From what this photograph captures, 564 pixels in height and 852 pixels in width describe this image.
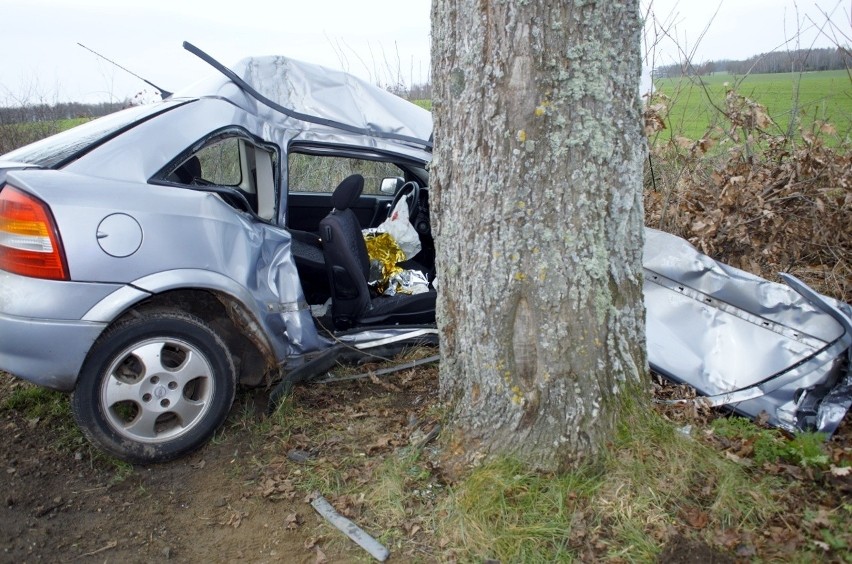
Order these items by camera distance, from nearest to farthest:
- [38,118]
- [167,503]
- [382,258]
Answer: [167,503], [382,258], [38,118]

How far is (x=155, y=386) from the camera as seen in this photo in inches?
137

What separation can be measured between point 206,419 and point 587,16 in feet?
8.74

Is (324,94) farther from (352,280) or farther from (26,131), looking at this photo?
(26,131)

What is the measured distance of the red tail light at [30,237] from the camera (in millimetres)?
3164

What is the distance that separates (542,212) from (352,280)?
2.02 m

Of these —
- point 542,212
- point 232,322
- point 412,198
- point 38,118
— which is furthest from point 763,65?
point 38,118

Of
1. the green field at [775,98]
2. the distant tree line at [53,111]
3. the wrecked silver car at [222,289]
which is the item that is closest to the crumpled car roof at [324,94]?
the wrecked silver car at [222,289]

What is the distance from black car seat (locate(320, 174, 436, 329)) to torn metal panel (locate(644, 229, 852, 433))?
1.54 metres

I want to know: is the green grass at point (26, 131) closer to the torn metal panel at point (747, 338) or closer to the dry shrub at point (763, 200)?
the dry shrub at point (763, 200)

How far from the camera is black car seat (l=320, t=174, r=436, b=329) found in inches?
177

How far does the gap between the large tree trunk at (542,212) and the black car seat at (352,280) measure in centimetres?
150

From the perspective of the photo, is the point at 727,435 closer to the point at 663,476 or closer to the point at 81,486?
the point at 663,476

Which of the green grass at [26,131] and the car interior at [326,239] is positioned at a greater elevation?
the green grass at [26,131]

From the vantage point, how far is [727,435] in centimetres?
334
